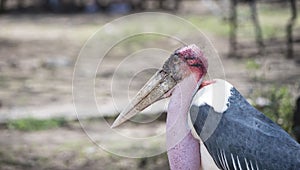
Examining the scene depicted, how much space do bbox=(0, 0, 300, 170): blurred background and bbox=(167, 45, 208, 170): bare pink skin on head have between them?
1.75 m

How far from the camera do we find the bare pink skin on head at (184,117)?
3.48 m

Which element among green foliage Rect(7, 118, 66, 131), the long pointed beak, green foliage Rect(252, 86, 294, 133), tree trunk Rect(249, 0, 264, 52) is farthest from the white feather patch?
tree trunk Rect(249, 0, 264, 52)

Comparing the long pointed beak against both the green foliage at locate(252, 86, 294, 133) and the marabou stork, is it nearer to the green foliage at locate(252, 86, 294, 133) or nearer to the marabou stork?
the marabou stork

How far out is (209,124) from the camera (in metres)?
3.35

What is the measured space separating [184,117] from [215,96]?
19 cm

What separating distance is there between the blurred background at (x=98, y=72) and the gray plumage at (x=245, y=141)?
190 centimetres

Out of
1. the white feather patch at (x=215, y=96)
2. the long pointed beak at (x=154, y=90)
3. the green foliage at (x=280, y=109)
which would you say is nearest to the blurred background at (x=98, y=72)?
the green foliage at (x=280, y=109)

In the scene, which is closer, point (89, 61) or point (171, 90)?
point (171, 90)

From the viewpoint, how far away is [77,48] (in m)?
10.4

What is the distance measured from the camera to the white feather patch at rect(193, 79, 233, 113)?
134 inches

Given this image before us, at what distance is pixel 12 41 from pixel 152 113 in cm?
544

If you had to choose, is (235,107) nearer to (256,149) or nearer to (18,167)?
(256,149)

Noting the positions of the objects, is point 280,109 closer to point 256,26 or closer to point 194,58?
point 194,58

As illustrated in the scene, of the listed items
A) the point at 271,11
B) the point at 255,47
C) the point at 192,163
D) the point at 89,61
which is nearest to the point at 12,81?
the point at 89,61
